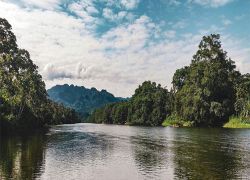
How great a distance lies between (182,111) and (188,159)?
379ft

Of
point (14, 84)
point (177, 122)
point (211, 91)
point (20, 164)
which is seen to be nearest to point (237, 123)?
point (211, 91)

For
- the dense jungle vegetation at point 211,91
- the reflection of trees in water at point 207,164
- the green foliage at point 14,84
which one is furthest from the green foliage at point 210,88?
the reflection of trees in water at point 207,164

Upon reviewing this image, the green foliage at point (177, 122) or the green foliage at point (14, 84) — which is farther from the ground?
the green foliage at point (14, 84)

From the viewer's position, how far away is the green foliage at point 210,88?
140250 mm

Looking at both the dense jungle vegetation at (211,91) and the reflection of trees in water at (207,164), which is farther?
the dense jungle vegetation at (211,91)

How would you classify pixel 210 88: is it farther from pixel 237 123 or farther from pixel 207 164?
pixel 207 164

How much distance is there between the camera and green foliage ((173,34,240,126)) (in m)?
140

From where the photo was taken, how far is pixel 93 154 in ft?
147

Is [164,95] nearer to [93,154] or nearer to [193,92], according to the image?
[193,92]

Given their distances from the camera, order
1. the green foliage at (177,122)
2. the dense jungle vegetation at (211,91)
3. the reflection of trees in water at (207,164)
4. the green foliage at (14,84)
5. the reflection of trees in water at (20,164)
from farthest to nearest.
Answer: the green foliage at (177,122) < the dense jungle vegetation at (211,91) < the green foliage at (14,84) < the reflection of trees in water at (207,164) < the reflection of trees in water at (20,164)

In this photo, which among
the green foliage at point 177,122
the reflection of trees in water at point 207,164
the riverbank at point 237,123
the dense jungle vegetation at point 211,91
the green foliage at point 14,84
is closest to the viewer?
the reflection of trees in water at point 207,164

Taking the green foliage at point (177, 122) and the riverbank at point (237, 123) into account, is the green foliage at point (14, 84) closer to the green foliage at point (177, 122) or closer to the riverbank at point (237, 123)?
the green foliage at point (177, 122)

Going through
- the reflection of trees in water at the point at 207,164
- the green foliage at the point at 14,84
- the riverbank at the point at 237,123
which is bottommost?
the reflection of trees in water at the point at 207,164

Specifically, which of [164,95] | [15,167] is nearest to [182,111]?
[164,95]
